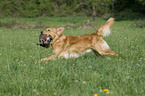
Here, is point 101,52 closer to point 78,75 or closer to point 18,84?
point 78,75

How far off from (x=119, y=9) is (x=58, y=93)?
36142 mm

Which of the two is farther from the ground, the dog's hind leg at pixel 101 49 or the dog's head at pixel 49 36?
the dog's head at pixel 49 36

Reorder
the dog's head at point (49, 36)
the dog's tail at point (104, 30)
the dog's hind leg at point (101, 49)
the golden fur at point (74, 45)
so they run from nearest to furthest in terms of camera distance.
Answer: the dog's head at point (49, 36), the golden fur at point (74, 45), the dog's hind leg at point (101, 49), the dog's tail at point (104, 30)

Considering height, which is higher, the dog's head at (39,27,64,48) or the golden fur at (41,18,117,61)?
the dog's head at (39,27,64,48)

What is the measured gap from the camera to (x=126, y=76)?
3613 mm

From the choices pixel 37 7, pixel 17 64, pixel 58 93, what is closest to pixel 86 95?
pixel 58 93

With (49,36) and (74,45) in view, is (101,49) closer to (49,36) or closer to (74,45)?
(74,45)

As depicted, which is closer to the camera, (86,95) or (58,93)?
(86,95)

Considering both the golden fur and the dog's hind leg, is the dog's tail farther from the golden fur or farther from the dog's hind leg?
the dog's hind leg

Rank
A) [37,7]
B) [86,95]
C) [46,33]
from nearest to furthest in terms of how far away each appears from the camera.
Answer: [86,95] < [46,33] < [37,7]

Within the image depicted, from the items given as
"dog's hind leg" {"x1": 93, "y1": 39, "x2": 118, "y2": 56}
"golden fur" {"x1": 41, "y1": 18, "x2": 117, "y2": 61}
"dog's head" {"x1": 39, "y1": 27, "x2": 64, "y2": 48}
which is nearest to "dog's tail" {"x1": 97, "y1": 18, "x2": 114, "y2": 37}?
"golden fur" {"x1": 41, "y1": 18, "x2": 117, "y2": 61}

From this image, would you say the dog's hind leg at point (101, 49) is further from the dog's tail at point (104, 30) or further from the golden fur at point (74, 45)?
the dog's tail at point (104, 30)

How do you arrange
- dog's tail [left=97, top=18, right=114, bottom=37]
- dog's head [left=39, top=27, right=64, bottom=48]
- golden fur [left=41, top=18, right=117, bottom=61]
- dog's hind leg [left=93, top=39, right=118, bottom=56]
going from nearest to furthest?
dog's head [left=39, top=27, right=64, bottom=48] < golden fur [left=41, top=18, right=117, bottom=61] < dog's hind leg [left=93, top=39, right=118, bottom=56] < dog's tail [left=97, top=18, right=114, bottom=37]

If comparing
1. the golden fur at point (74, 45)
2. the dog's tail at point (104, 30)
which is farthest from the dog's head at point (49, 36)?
the dog's tail at point (104, 30)
